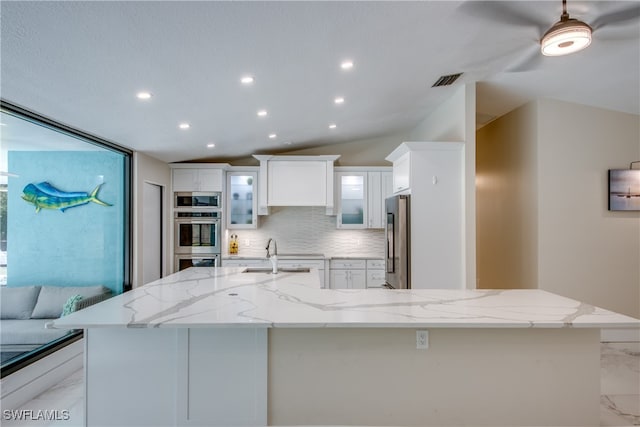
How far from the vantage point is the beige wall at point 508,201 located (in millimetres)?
3900

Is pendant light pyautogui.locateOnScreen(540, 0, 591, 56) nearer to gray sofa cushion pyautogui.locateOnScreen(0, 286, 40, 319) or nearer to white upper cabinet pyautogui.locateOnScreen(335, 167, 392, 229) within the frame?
white upper cabinet pyautogui.locateOnScreen(335, 167, 392, 229)

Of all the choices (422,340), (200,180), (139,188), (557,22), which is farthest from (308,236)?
(557,22)

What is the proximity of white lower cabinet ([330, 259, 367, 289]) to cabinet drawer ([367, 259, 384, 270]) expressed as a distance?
0.06m

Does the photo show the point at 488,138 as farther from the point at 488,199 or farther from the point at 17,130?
the point at 17,130

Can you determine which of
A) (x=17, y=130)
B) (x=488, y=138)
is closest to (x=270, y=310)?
(x=17, y=130)

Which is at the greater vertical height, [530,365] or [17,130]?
[17,130]

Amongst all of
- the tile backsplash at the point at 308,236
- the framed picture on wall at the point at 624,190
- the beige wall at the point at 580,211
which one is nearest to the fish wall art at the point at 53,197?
the tile backsplash at the point at 308,236

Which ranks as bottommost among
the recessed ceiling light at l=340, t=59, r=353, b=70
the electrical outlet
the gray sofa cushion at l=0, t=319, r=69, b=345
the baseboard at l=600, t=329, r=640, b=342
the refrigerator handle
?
the baseboard at l=600, t=329, r=640, b=342

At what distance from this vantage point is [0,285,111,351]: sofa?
2.91 meters

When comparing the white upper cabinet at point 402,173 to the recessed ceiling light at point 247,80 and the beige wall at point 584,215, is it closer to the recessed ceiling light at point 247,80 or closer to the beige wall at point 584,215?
the beige wall at point 584,215

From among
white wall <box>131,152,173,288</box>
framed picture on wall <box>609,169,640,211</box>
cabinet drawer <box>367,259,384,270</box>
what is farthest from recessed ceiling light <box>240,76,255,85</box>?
framed picture on wall <box>609,169,640,211</box>

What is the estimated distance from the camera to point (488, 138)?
16.2 feet

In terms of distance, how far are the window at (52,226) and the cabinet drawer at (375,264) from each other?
10.9ft

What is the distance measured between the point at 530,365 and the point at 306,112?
2.95 m
